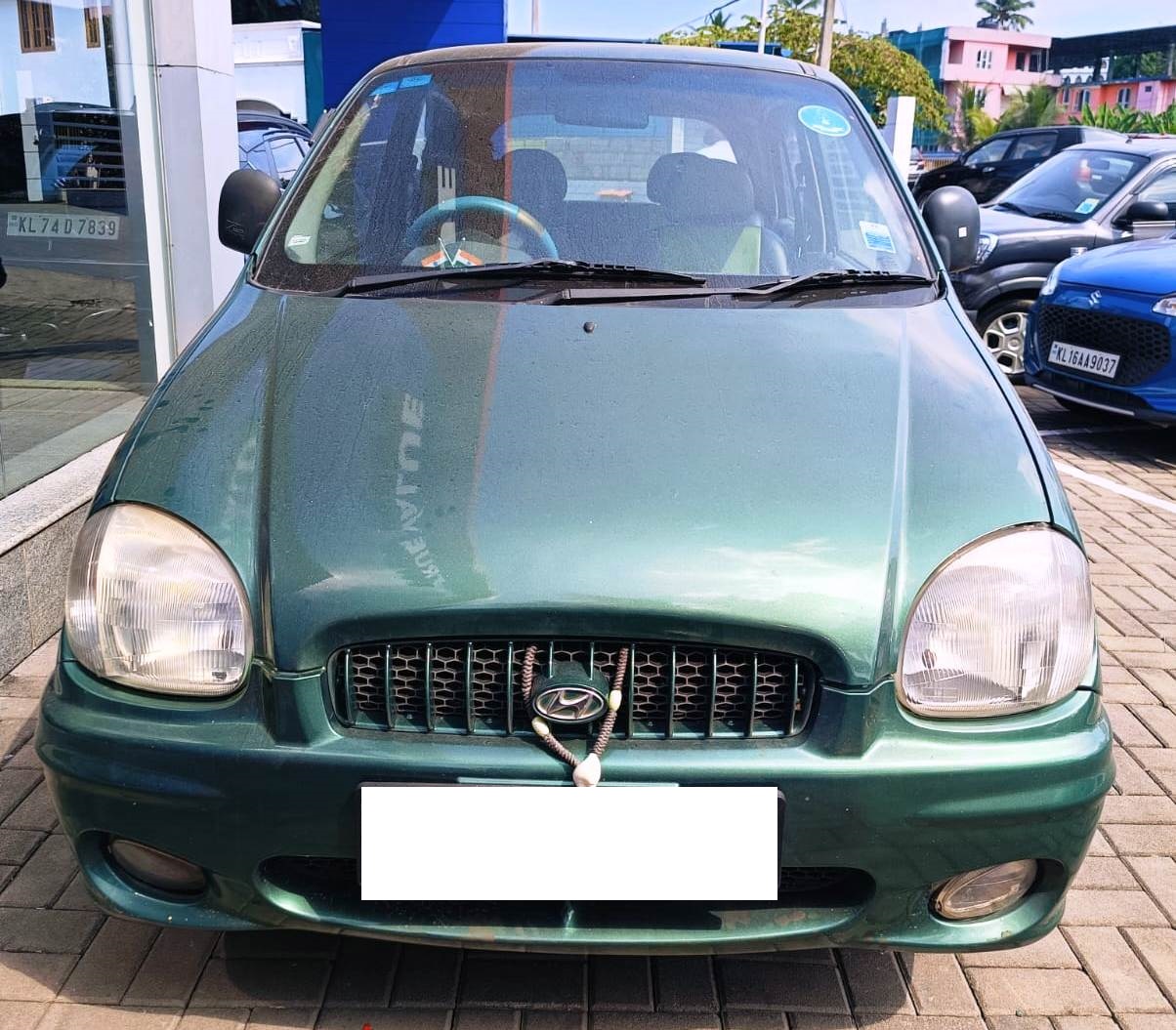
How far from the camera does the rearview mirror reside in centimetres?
788

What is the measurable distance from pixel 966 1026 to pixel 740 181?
1.86 metres

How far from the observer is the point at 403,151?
9.78 ft

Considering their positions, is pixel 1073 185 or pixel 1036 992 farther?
pixel 1073 185

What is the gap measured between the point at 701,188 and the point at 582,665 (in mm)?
1472

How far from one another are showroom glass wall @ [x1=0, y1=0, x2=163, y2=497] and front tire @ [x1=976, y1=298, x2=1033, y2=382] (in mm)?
5174

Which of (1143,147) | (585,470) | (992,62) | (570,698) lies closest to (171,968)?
(570,698)

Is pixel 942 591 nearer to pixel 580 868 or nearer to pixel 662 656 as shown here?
pixel 662 656

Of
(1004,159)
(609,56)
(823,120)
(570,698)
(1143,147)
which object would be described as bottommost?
(1004,159)

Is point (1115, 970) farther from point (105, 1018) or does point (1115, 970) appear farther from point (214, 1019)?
point (105, 1018)

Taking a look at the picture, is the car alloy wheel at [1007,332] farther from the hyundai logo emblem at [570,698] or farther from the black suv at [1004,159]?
the hyundai logo emblem at [570,698]

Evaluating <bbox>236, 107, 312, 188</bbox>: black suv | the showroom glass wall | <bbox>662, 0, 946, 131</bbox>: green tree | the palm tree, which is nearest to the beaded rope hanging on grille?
the showroom glass wall

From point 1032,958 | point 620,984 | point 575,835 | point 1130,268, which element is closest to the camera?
point 575,835

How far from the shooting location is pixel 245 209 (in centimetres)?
315

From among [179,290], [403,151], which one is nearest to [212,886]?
[403,151]
